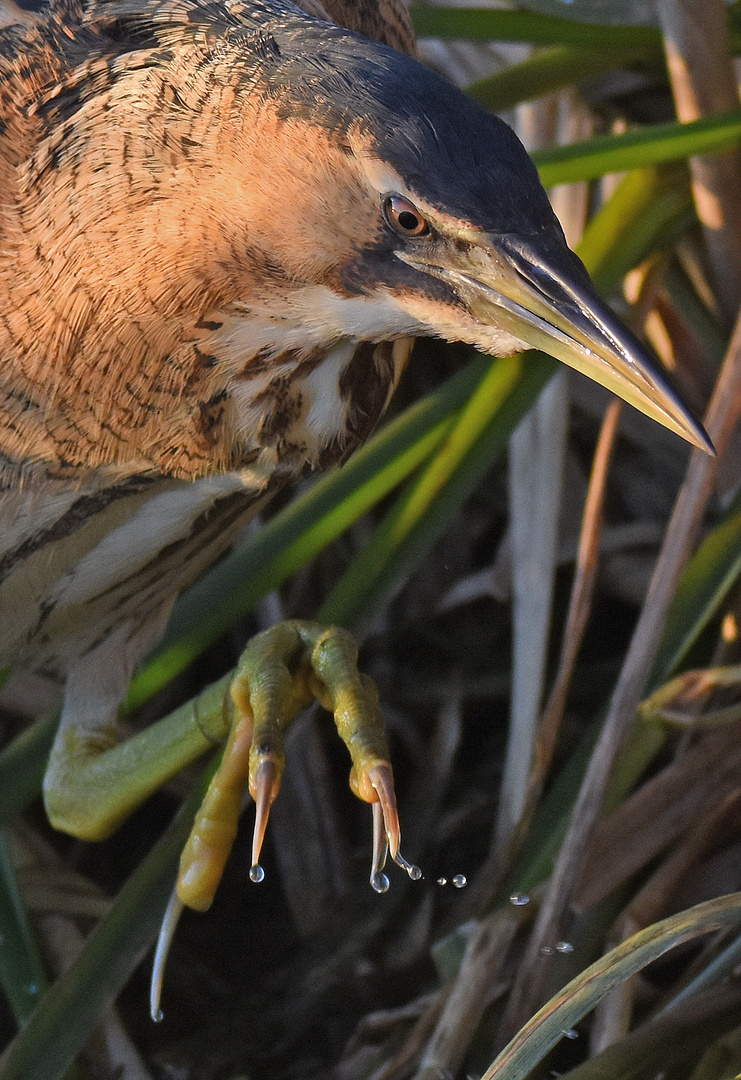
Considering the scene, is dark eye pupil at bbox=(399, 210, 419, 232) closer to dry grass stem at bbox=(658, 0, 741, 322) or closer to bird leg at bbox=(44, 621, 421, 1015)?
bird leg at bbox=(44, 621, 421, 1015)

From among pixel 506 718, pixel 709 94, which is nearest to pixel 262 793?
pixel 506 718

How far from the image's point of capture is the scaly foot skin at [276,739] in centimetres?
90

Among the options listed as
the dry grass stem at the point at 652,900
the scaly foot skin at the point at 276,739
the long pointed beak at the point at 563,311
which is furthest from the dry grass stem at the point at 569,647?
the long pointed beak at the point at 563,311

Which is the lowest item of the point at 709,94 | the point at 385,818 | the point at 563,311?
the point at 385,818

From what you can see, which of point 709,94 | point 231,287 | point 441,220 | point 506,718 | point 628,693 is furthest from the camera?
point 506,718

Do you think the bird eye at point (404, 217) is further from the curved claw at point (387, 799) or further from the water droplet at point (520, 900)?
the water droplet at point (520, 900)

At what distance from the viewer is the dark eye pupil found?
2.33 feet

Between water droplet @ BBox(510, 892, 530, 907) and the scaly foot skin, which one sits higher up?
the scaly foot skin

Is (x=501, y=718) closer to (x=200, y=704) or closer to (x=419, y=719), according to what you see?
(x=419, y=719)

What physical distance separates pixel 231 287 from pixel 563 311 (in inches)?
8.1

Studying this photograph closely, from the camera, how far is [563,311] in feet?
2.36

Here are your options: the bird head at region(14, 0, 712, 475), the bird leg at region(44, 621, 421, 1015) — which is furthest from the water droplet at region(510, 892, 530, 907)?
the bird head at region(14, 0, 712, 475)

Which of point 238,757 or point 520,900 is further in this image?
point 520,900

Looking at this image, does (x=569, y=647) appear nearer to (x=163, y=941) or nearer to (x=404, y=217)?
(x=163, y=941)
